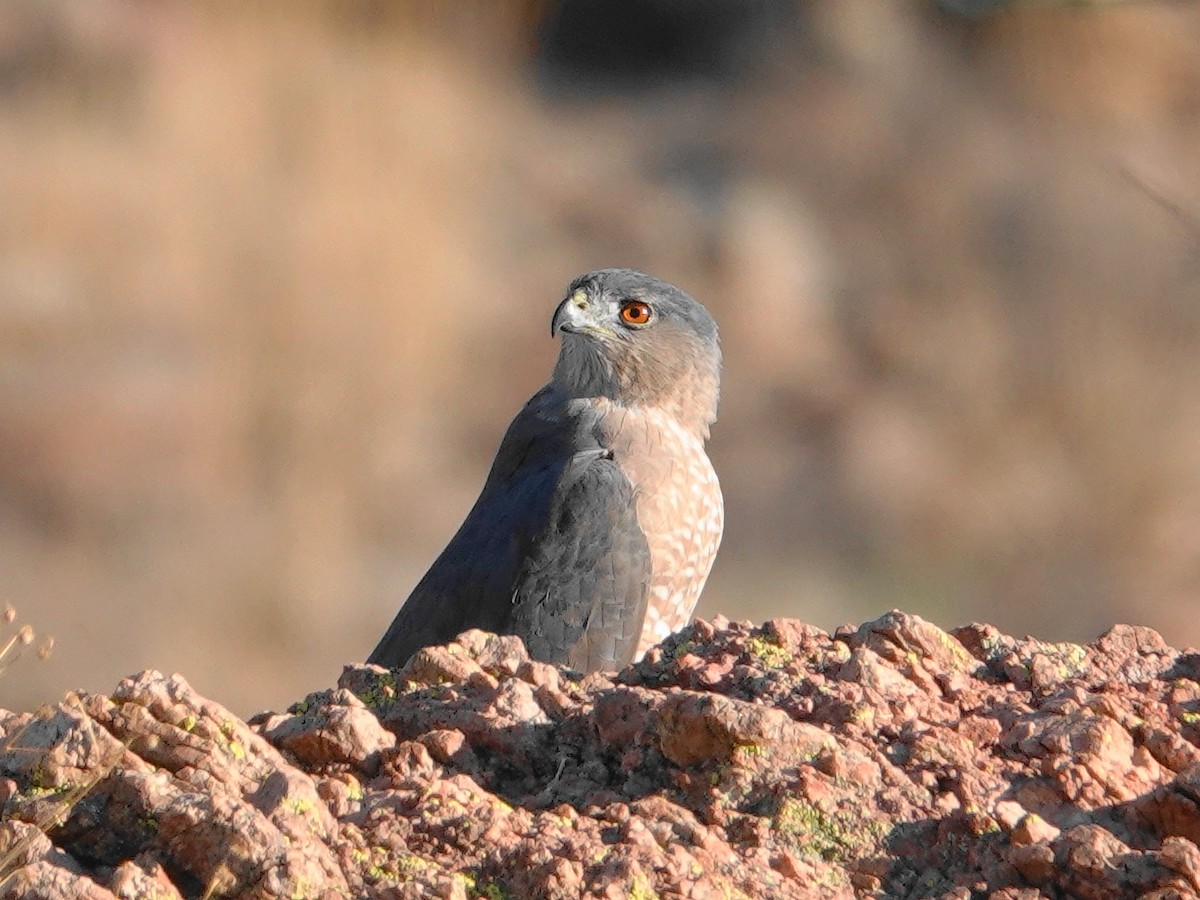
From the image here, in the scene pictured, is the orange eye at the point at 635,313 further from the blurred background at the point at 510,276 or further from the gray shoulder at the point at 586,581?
the blurred background at the point at 510,276

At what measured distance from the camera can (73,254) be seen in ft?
39.0

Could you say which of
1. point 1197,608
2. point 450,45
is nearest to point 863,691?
point 1197,608

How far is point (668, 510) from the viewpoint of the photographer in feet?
19.3

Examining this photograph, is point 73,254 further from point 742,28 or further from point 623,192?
point 742,28

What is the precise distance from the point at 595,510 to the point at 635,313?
1058 millimetres

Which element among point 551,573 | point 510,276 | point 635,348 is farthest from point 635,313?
point 510,276

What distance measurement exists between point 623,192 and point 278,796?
1086 cm

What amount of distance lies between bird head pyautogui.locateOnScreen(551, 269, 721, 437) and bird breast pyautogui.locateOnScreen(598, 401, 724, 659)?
176mm

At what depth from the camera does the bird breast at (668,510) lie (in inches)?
229

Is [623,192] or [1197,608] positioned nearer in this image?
[1197,608]

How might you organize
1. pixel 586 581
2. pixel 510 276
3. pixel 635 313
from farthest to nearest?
pixel 510 276, pixel 635 313, pixel 586 581

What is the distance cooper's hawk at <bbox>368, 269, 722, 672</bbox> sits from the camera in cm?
558

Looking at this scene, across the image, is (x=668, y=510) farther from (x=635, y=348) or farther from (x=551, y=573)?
(x=635, y=348)

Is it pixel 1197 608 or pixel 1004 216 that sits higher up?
pixel 1004 216
